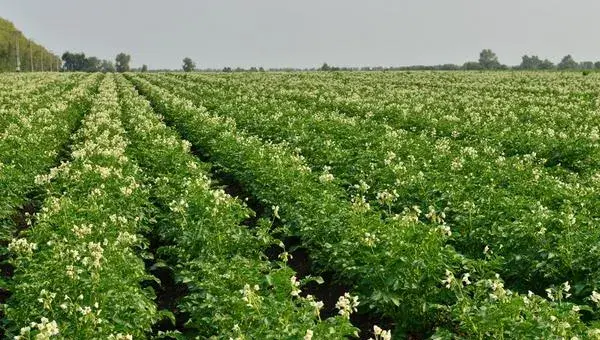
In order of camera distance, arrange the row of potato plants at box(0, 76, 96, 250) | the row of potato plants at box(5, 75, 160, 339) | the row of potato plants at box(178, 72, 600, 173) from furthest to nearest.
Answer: the row of potato plants at box(178, 72, 600, 173), the row of potato plants at box(0, 76, 96, 250), the row of potato plants at box(5, 75, 160, 339)

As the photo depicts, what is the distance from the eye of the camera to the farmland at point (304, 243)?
6.35 meters

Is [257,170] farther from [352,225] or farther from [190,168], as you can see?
[352,225]

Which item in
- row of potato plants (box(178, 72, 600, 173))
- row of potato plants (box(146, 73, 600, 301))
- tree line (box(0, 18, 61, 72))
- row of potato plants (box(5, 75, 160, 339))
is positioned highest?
tree line (box(0, 18, 61, 72))

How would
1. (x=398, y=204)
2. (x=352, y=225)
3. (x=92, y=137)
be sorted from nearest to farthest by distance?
1. (x=352, y=225)
2. (x=398, y=204)
3. (x=92, y=137)

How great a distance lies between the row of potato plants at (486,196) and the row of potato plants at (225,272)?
221cm

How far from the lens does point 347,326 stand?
582cm

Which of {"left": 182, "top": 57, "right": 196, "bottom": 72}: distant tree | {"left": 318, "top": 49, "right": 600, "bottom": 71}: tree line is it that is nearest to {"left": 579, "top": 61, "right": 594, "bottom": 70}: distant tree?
{"left": 318, "top": 49, "right": 600, "bottom": 71}: tree line

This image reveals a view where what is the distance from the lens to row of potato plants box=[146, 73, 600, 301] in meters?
8.41

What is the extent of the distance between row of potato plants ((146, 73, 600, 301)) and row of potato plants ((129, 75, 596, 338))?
0.50m

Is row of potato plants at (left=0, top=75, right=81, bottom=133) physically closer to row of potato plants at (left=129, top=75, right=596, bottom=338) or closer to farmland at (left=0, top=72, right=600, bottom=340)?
farmland at (left=0, top=72, right=600, bottom=340)

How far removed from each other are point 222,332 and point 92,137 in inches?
616

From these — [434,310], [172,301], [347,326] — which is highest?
[347,326]

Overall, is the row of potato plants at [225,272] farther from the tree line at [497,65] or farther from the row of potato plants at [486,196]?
the tree line at [497,65]

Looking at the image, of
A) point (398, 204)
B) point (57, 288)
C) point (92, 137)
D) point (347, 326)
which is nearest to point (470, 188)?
point (398, 204)
